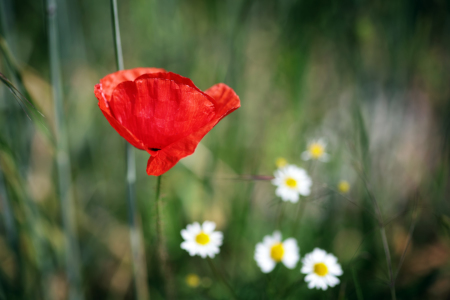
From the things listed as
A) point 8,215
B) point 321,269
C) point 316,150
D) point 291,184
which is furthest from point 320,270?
point 8,215

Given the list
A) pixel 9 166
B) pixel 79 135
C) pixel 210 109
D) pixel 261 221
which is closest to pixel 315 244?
pixel 261 221

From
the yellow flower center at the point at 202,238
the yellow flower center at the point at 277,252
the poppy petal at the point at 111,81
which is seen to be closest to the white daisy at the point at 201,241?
the yellow flower center at the point at 202,238

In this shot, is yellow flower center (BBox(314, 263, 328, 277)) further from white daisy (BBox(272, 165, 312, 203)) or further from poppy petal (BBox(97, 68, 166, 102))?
poppy petal (BBox(97, 68, 166, 102))

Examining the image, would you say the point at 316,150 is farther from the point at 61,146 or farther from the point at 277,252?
the point at 61,146

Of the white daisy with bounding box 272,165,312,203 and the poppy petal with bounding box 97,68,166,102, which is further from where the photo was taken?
the white daisy with bounding box 272,165,312,203

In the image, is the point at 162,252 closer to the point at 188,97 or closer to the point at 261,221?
the point at 188,97

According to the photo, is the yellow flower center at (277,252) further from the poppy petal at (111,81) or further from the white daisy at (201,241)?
the poppy petal at (111,81)

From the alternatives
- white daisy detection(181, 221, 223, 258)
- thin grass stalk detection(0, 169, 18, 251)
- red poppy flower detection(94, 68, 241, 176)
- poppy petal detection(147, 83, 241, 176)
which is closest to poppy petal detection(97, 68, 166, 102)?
red poppy flower detection(94, 68, 241, 176)
